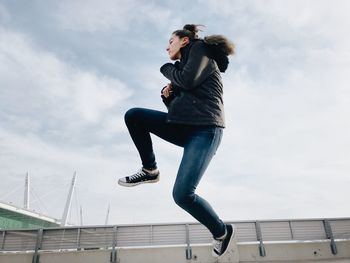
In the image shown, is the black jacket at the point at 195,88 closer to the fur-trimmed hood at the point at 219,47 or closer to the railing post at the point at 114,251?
the fur-trimmed hood at the point at 219,47

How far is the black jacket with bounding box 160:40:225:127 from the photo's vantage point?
2379mm

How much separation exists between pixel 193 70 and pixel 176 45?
1.57ft

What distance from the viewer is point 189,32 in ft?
9.05

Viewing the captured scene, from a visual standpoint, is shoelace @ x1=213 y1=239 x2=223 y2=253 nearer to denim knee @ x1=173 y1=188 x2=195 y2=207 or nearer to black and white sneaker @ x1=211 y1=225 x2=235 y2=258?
black and white sneaker @ x1=211 y1=225 x2=235 y2=258

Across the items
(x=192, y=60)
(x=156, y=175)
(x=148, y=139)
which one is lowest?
(x=156, y=175)

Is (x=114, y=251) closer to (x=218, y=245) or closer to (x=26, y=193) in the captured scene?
(x=218, y=245)

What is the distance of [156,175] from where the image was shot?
2773 millimetres

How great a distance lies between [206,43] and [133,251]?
61.8 feet

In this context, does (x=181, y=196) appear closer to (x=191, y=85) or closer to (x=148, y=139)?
(x=148, y=139)

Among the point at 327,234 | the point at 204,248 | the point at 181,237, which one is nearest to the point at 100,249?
the point at 181,237

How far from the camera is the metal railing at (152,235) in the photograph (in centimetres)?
1928

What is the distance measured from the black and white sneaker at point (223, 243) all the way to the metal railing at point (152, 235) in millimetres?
17822

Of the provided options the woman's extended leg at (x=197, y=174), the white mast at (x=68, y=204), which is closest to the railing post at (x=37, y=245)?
the woman's extended leg at (x=197, y=174)

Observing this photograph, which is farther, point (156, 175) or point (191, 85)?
point (156, 175)
